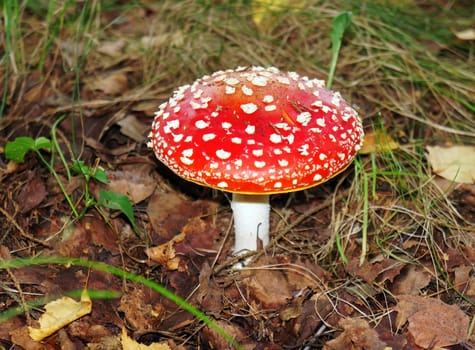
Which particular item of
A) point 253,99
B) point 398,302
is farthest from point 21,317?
point 398,302

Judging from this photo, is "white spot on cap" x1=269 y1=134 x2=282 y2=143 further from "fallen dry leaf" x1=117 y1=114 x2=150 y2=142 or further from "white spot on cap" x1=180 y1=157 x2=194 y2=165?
"fallen dry leaf" x1=117 y1=114 x2=150 y2=142

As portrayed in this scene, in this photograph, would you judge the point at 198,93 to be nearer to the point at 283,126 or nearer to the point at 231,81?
the point at 231,81

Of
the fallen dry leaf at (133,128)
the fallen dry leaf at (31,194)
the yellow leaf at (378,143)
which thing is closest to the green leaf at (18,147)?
the fallen dry leaf at (31,194)

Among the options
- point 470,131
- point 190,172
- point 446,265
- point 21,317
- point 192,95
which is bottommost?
point 21,317

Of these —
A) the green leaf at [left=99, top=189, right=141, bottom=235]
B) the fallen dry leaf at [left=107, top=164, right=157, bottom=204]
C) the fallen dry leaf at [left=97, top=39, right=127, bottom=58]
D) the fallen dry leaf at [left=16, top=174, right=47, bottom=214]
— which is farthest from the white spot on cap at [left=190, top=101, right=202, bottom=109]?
the fallen dry leaf at [left=97, top=39, right=127, bottom=58]

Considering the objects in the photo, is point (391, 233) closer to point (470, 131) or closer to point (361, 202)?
point (361, 202)

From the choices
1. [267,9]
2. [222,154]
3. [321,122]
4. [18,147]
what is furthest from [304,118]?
[267,9]
